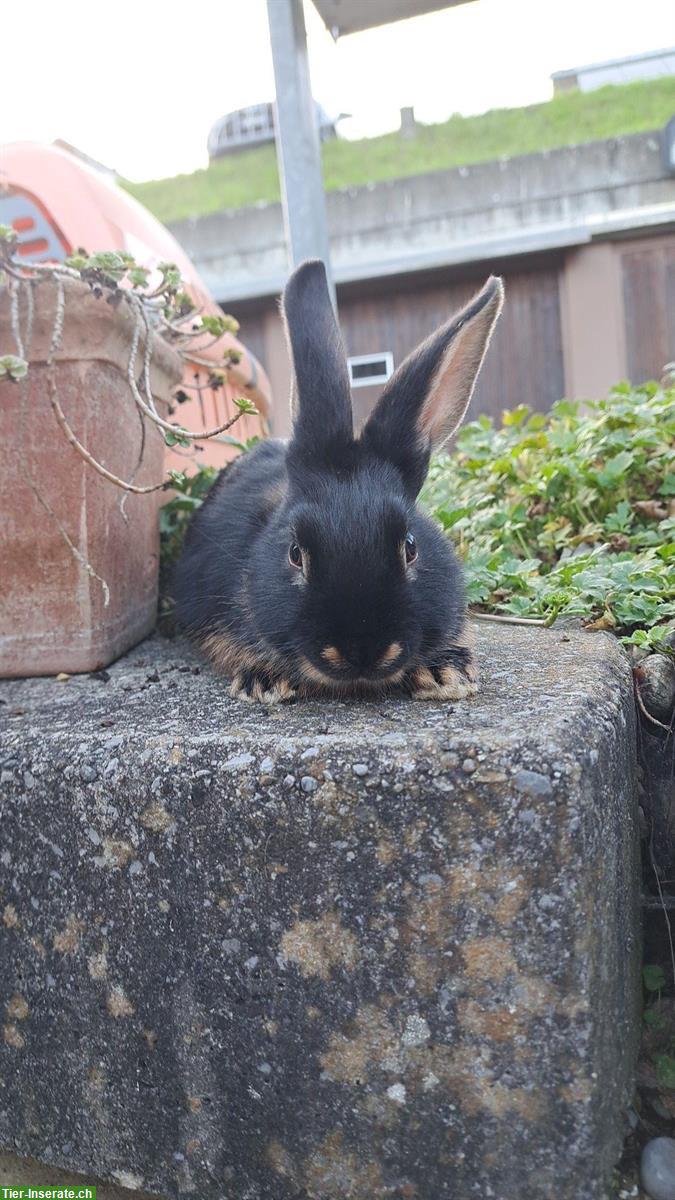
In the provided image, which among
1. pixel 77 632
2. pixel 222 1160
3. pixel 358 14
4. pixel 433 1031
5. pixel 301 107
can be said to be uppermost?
pixel 358 14

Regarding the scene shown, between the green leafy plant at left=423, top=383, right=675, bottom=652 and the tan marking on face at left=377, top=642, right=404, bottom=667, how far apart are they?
27.9 inches

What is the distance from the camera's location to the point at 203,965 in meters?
1.56

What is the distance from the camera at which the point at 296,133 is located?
11.2 feet

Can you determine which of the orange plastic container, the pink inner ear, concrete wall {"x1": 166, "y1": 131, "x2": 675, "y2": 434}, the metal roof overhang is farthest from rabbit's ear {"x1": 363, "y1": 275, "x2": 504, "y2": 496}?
concrete wall {"x1": 166, "y1": 131, "x2": 675, "y2": 434}

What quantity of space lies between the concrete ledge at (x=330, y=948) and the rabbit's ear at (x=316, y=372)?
0.64 metres

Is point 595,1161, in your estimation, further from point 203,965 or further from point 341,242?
point 341,242

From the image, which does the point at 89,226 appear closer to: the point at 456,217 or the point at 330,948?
the point at 330,948

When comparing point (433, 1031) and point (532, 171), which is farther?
point (532, 171)

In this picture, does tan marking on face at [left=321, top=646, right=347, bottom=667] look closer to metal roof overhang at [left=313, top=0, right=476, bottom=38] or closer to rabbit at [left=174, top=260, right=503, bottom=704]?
rabbit at [left=174, top=260, right=503, bottom=704]

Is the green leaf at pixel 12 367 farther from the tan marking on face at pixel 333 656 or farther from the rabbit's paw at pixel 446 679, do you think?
the rabbit's paw at pixel 446 679

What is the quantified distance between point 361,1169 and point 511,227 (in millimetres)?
9374

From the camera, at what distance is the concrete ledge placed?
139 centimetres

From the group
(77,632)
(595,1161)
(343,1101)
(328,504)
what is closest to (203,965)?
(343,1101)

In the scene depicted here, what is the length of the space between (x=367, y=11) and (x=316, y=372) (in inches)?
94.1
